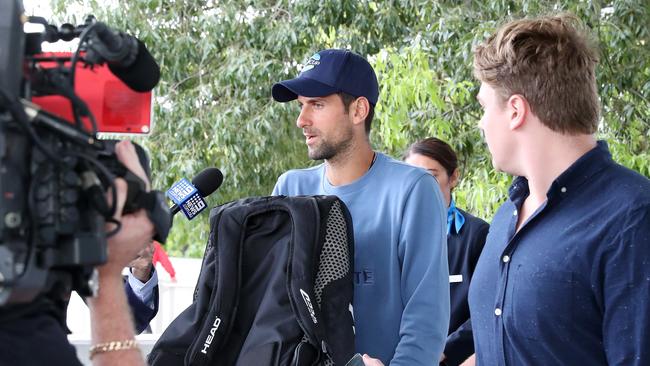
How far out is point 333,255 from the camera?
302cm

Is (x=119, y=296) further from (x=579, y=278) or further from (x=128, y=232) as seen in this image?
(x=579, y=278)

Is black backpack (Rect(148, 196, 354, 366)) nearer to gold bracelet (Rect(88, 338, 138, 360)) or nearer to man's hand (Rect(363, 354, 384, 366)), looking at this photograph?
man's hand (Rect(363, 354, 384, 366))

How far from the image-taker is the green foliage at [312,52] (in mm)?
7484

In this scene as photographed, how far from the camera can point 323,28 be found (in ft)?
28.8

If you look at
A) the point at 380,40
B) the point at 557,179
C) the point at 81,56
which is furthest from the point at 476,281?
the point at 380,40

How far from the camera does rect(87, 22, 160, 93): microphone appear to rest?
6.07ft

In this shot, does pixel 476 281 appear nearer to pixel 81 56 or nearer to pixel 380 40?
pixel 81 56

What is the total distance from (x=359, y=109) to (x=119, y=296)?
5.93 feet

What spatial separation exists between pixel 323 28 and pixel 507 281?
6185 mm

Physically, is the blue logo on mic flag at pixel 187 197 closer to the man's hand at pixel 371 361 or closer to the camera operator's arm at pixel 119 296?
the man's hand at pixel 371 361

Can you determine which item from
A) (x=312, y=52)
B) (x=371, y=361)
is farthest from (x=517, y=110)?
(x=312, y=52)

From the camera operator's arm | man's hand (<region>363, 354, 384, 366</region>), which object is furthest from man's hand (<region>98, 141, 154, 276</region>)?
man's hand (<region>363, 354, 384, 366</region>)

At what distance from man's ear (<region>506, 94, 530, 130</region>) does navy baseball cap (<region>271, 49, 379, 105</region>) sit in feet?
2.84

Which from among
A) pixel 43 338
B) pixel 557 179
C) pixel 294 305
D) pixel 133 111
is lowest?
pixel 294 305
